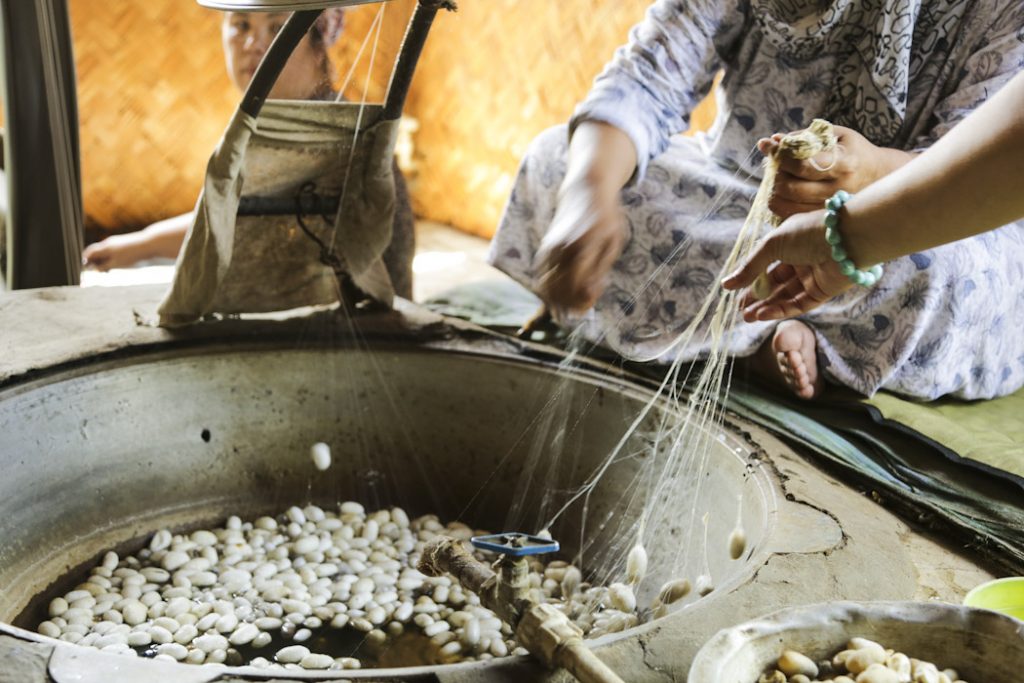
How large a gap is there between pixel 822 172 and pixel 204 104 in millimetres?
3799

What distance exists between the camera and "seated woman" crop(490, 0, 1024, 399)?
1.57 meters

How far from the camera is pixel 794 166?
4.55 feet

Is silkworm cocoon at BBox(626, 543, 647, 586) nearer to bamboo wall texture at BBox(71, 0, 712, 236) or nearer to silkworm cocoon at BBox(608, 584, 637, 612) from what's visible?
silkworm cocoon at BBox(608, 584, 637, 612)

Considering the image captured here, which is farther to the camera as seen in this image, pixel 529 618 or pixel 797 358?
pixel 797 358

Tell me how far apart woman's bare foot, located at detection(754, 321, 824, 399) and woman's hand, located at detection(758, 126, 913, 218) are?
0.35 m

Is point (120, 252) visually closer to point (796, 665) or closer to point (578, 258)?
point (578, 258)

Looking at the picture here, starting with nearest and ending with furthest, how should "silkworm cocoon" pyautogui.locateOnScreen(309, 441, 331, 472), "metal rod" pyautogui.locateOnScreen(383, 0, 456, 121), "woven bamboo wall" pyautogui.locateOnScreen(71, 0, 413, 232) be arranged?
"metal rod" pyautogui.locateOnScreen(383, 0, 456, 121), "silkworm cocoon" pyautogui.locateOnScreen(309, 441, 331, 472), "woven bamboo wall" pyautogui.locateOnScreen(71, 0, 413, 232)

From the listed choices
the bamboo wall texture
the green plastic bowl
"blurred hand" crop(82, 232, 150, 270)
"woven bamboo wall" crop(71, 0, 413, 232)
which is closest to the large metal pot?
the green plastic bowl

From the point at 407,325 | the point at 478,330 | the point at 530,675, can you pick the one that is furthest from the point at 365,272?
the point at 530,675

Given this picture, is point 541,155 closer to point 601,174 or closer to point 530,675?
point 601,174

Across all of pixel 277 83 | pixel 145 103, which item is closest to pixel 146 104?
pixel 145 103

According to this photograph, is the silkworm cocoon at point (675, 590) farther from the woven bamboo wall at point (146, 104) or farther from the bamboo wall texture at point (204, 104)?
the woven bamboo wall at point (146, 104)

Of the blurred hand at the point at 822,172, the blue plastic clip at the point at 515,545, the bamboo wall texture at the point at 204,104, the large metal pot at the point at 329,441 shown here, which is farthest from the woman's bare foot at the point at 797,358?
the bamboo wall texture at the point at 204,104

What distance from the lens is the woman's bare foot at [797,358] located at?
1.72 metres
